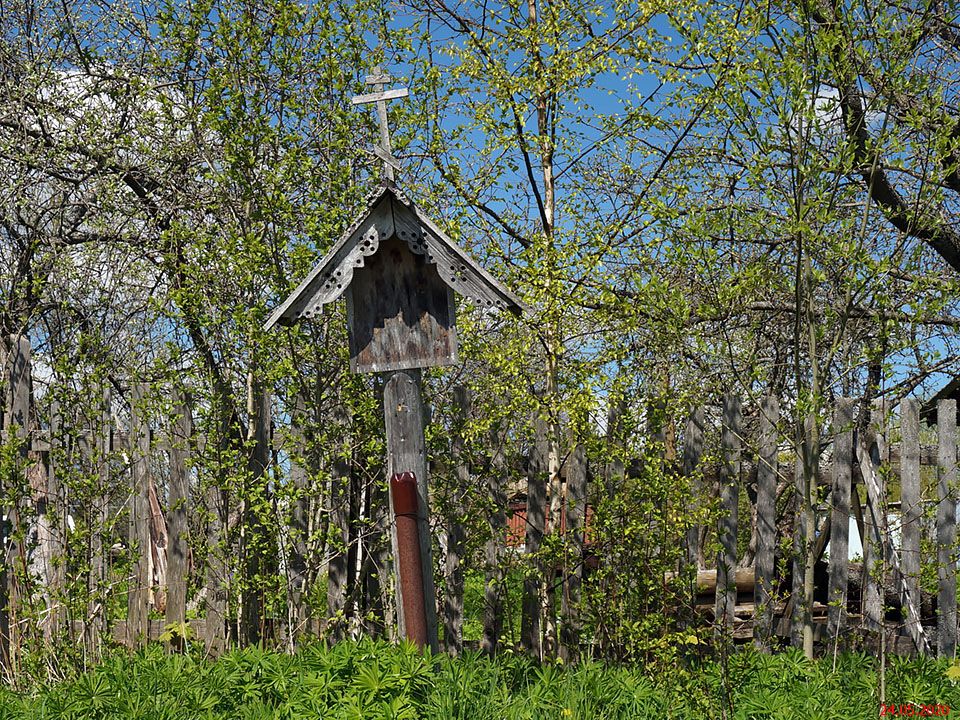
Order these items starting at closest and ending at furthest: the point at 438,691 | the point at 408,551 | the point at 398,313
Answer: the point at 438,691
the point at 408,551
the point at 398,313

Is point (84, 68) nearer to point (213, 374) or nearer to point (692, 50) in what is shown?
point (213, 374)

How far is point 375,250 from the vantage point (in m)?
4.98

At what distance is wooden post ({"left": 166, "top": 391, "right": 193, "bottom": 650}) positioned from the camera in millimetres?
6543

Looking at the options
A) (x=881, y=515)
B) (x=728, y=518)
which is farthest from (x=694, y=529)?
(x=881, y=515)

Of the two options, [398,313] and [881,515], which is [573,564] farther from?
[398,313]

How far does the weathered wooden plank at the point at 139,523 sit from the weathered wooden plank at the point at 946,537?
5.13 metres

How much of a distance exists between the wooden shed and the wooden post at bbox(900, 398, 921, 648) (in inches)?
116

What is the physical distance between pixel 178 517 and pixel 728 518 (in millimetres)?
3565

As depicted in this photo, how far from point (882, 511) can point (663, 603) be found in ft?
5.13

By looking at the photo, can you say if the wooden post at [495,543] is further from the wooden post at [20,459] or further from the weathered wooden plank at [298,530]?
the wooden post at [20,459]

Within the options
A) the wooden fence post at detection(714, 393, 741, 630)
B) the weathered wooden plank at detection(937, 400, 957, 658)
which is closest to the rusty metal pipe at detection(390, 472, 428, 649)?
the wooden fence post at detection(714, 393, 741, 630)

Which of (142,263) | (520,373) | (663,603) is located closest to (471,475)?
(520,373)

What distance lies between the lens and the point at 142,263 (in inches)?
284

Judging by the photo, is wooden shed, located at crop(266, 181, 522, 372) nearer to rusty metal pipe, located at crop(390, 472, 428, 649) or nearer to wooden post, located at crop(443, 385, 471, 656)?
rusty metal pipe, located at crop(390, 472, 428, 649)
